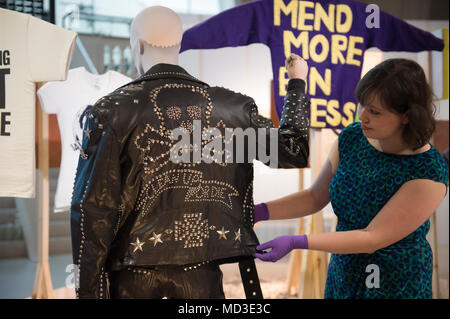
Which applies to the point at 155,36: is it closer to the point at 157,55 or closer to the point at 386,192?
the point at 157,55

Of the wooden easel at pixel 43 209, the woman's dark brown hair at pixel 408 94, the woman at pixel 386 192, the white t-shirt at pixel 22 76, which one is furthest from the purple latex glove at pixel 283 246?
the wooden easel at pixel 43 209

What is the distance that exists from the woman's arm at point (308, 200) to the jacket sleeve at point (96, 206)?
2.05ft

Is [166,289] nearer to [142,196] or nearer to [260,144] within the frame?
[142,196]

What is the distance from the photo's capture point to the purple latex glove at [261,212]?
1.67 meters

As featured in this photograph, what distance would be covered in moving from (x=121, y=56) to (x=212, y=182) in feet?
17.3

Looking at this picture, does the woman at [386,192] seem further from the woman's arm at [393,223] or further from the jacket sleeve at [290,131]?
the jacket sleeve at [290,131]

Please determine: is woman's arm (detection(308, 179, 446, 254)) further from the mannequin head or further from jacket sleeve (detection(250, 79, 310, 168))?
the mannequin head

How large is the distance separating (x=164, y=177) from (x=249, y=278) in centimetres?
39

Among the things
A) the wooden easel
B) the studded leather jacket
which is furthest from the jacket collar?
the wooden easel

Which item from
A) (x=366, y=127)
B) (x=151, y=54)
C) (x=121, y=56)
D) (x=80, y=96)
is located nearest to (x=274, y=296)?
(x=80, y=96)

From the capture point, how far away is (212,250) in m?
1.35

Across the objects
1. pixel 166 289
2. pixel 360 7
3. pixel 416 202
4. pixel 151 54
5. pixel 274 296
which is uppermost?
pixel 360 7

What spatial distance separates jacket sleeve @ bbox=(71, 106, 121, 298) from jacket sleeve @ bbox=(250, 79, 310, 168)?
1.34 ft

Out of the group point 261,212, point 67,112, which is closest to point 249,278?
point 261,212
